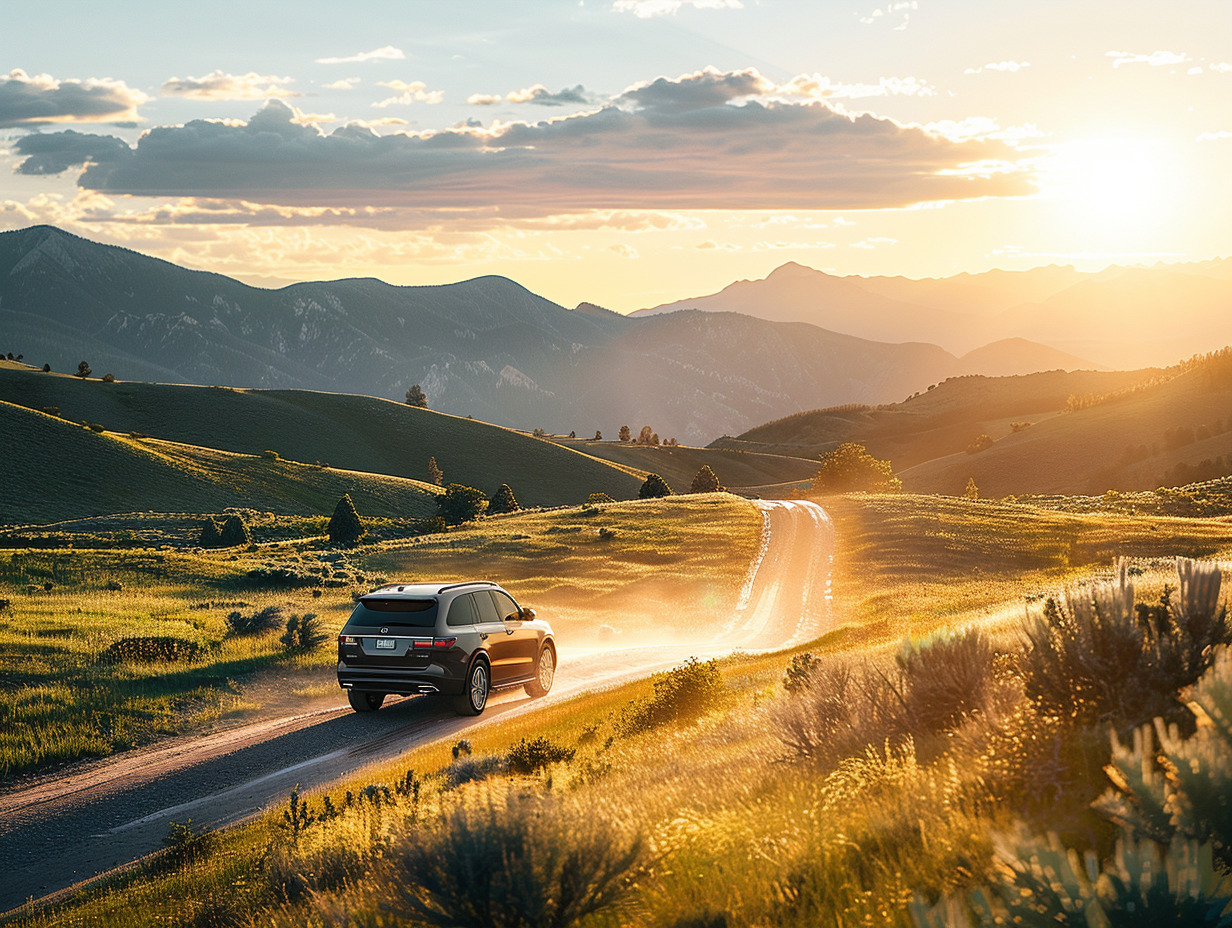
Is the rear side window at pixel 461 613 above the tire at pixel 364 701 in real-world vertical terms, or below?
above

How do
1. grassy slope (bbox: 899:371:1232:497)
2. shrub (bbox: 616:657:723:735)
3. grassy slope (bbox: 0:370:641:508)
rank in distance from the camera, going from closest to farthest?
shrub (bbox: 616:657:723:735), grassy slope (bbox: 899:371:1232:497), grassy slope (bbox: 0:370:641:508)

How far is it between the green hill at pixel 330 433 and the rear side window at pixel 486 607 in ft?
324

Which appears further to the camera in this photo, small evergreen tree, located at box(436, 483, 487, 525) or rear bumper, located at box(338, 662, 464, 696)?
small evergreen tree, located at box(436, 483, 487, 525)

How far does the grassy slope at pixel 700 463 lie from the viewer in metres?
147

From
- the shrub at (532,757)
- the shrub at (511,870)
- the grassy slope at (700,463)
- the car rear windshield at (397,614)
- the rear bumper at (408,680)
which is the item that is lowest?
the grassy slope at (700,463)

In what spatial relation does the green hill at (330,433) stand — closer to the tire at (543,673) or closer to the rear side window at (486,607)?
the tire at (543,673)

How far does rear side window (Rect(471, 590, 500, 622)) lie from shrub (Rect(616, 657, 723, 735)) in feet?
9.88

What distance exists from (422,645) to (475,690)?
4.69 feet

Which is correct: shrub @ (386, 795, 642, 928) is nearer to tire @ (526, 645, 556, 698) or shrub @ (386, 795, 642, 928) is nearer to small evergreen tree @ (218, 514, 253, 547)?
tire @ (526, 645, 556, 698)

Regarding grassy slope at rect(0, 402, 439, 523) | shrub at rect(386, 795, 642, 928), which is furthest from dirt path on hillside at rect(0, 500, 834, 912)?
grassy slope at rect(0, 402, 439, 523)

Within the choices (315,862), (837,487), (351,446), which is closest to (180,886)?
(315,862)

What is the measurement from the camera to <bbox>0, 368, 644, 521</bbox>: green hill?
388ft

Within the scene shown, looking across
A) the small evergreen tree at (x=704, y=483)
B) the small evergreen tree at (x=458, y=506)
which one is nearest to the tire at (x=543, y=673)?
the small evergreen tree at (x=458, y=506)

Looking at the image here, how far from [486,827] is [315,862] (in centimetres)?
262
